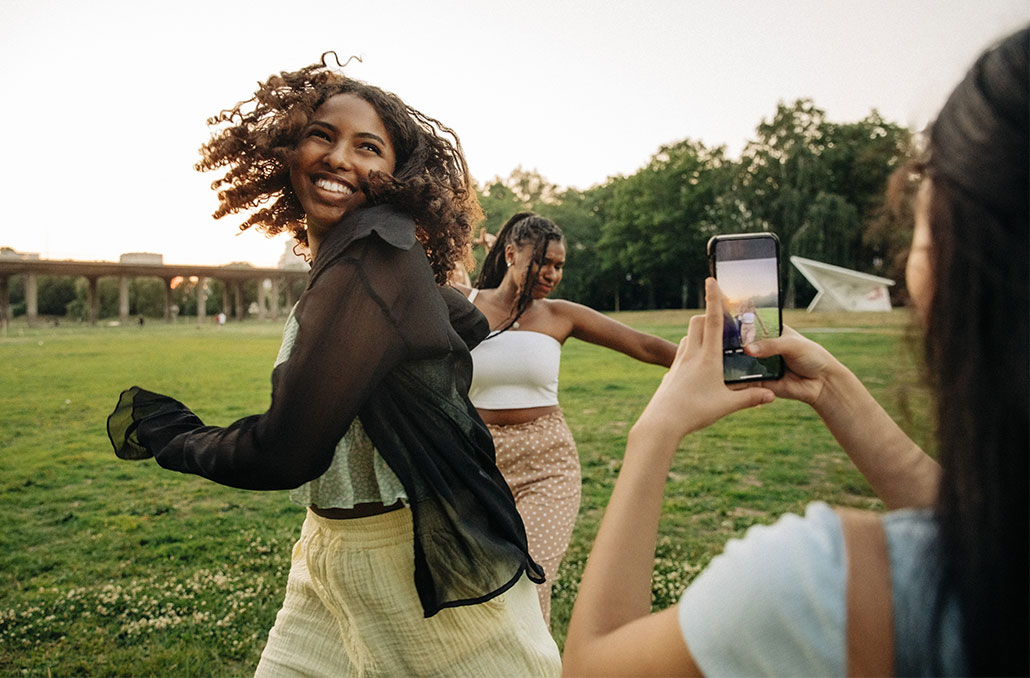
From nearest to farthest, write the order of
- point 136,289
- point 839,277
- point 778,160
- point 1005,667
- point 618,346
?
1. point 1005,667
2. point 618,346
3. point 839,277
4. point 778,160
5. point 136,289

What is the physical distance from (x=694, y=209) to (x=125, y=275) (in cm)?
4744

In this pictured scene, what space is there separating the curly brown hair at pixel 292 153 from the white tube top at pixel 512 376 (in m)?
1.69

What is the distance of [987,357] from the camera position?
799 mm

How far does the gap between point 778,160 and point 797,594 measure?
184ft

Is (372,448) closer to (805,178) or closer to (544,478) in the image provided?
(544,478)

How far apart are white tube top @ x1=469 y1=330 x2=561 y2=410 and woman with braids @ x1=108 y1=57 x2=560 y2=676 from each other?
2.09 m

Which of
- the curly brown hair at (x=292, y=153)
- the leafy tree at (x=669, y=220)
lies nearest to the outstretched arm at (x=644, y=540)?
the curly brown hair at (x=292, y=153)

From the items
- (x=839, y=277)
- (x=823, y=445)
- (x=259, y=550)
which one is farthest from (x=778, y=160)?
(x=259, y=550)

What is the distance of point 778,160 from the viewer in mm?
52250

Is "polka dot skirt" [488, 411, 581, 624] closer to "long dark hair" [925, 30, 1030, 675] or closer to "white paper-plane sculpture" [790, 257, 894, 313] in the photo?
"long dark hair" [925, 30, 1030, 675]

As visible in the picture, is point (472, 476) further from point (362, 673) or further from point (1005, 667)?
point (1005, 667)

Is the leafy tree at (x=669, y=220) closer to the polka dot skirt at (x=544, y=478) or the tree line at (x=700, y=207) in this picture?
the tree line at (x=700, y=207)

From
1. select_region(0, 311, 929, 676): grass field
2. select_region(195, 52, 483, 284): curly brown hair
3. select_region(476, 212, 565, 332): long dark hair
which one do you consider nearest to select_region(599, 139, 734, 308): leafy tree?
select_region(0, 311, 929, 676): grass field

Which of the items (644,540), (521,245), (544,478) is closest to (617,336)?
(521,245)
